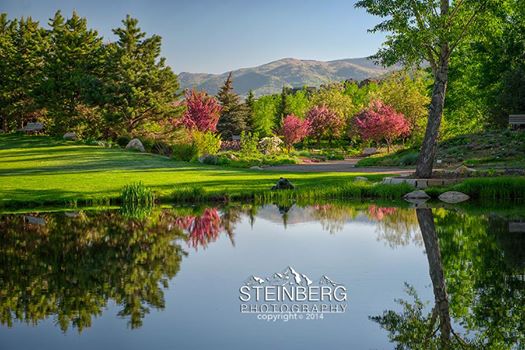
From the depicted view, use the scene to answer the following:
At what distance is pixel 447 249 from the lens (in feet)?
31.4

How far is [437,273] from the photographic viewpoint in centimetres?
811

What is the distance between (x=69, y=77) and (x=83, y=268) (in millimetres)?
34089

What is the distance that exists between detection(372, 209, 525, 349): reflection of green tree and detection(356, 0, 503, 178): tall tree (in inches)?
352

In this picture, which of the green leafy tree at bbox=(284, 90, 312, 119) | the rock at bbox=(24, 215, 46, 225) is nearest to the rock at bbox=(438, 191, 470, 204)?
the rock at bbox=(24, 215, 46, 225)

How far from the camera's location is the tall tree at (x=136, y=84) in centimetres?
3734

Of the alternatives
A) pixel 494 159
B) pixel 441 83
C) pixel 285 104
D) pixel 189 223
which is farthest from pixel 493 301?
pixel 285 104

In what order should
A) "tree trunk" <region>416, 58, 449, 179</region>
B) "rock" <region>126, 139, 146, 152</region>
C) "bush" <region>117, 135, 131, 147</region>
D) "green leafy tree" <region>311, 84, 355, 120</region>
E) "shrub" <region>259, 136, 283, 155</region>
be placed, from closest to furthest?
"tree trunk" <region>416, 58, 449, 179</region>
"rock" <region>126, 139, 146, 152</region>
"bush" <region>117, 135, 131, 147</region>
"shrub" <region>259, 136, 283, 155</region>
"green leafy tree" <region>311, 84, 355, 120</region>

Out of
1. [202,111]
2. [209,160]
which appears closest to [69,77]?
[202,111]

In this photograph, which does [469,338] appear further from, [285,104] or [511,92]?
[285,104]

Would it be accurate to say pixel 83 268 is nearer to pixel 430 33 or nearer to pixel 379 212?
pixel 379 212

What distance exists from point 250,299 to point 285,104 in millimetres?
60290

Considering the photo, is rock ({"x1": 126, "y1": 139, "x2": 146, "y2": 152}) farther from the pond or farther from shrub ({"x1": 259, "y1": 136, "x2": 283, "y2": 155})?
the pond

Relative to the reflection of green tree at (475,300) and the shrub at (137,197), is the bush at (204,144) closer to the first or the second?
the shrub at (137,197)

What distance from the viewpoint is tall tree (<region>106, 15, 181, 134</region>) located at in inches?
1470
